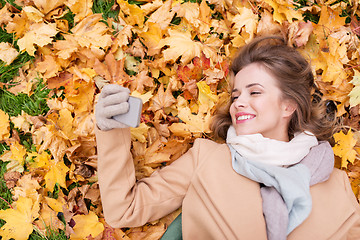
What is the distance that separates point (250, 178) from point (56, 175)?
1372 mm

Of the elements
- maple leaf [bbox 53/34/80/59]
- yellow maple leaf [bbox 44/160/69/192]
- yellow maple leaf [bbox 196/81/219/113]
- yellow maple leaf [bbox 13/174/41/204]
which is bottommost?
yellow maple leaf [bbox 13/174/41/204]

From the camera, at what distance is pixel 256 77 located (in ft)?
6.56

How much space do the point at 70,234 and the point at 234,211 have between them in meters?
1.19

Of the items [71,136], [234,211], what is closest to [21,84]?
[71,136]

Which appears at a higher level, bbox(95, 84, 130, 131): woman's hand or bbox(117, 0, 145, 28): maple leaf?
bbox(117, 0, 145, 28): maple leaf

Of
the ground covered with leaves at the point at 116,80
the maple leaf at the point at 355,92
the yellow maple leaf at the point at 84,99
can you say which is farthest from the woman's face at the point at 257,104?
the yellow maple leaf at the point at 84,99

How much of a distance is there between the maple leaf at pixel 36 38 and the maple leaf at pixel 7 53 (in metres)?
0.15

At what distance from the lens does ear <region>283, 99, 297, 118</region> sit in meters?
2.08

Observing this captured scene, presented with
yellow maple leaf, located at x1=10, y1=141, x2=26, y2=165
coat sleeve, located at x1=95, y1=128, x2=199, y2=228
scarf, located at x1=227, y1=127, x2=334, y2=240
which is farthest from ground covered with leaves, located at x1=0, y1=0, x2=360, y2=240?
scarf, located at x1=227, y1=127, x2=334, y2=240

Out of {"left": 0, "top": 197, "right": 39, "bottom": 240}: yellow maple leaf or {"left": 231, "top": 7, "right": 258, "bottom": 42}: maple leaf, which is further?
{"left": 231, "top": 7, "right": 258, "bottom": 42}: maple leaf

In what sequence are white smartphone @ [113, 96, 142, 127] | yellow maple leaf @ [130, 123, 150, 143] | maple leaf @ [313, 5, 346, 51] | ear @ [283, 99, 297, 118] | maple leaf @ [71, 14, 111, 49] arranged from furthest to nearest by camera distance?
maple leaf @ [313, 5, 346, 51], maple leaf @ [71, 14, 111, 49], yellow maple leaf @ [130, 123, 150, 143], ear @ [283, 99, 297, 118], white smartphone @ [113, 96, 142, 127]

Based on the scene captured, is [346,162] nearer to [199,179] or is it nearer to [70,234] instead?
[199,179]

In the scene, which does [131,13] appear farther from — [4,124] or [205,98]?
[4,124]

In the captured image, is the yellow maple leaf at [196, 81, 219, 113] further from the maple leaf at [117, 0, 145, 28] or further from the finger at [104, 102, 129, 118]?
the finger at [104, 102, 129, 118]
